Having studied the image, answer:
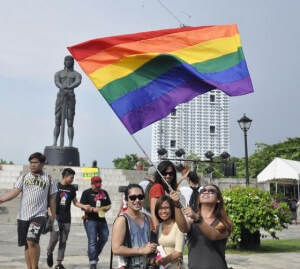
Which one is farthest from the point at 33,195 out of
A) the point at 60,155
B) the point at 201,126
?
the point at 201,126

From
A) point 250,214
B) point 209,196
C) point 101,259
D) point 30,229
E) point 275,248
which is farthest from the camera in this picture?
point 275,248

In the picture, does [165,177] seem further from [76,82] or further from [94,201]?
[76,82]

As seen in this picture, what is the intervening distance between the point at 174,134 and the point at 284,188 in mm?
69992

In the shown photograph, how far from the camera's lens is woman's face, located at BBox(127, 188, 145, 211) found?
377 cm

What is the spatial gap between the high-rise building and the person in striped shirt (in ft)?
327

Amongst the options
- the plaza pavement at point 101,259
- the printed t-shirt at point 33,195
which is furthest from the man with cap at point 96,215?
the printed t-shirt at point 33,195

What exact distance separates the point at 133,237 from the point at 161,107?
7.02ft

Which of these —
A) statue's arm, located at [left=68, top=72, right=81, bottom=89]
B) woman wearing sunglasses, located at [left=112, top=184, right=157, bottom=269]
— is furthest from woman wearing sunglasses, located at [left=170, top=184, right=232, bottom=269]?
statue's arm, located at [left=68, top=72, right=81, bottom=89]

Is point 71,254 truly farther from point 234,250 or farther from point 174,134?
point 174,134

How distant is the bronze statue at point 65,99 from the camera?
2489cm

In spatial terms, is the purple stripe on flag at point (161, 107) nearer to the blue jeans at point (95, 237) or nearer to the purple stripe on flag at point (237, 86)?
the purple stripe on flag at point (237, 86)

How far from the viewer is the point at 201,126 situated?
380ft

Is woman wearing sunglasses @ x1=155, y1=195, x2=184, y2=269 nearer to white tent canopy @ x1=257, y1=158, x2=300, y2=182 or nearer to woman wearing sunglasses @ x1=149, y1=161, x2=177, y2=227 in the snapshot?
woman wearing sunglasses @ x1=149, y1=161, x2=177, y2=227

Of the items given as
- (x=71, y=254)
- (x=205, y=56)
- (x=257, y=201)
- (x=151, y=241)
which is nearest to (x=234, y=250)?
(x=257, y=201)
